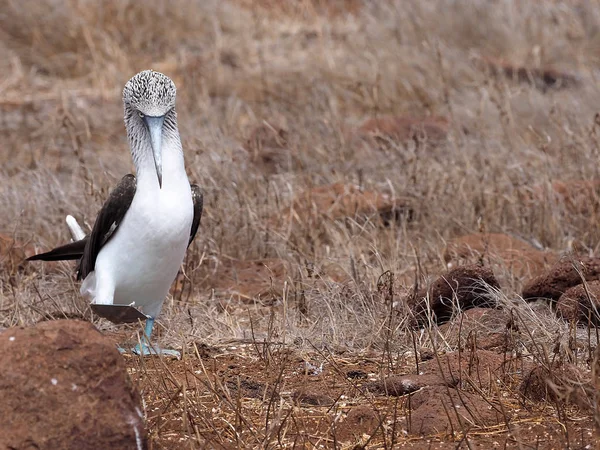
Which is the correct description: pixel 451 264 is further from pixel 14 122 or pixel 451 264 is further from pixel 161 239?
pixel 14 122

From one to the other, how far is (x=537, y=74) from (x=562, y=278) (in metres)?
4.90

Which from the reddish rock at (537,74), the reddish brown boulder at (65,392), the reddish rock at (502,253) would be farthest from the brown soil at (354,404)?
the reddish rock at (537,74)

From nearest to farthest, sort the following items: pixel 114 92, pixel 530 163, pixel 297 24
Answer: pixel 530 163, pixel 114 92, pixel 297 24

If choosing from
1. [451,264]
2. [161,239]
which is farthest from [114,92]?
[161,239]

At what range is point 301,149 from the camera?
23.6ft

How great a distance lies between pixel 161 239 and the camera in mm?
4125

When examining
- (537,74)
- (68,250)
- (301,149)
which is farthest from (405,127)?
(68,250)

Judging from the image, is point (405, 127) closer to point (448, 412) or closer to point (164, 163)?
point (164, 163)

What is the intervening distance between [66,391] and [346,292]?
6.70 ft

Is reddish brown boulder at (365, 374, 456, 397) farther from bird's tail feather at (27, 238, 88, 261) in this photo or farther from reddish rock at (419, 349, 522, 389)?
bird's tail feather at (27, 238, 88, 261)

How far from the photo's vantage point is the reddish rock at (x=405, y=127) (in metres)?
7.39

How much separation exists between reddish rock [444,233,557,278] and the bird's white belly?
1545 mm

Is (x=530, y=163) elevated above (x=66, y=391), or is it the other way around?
(x=66, y=391)

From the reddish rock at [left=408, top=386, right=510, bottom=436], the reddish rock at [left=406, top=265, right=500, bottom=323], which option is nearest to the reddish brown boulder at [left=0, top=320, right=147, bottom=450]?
the reddish rock at [left=408, top=386, right=510, bottom=436]
